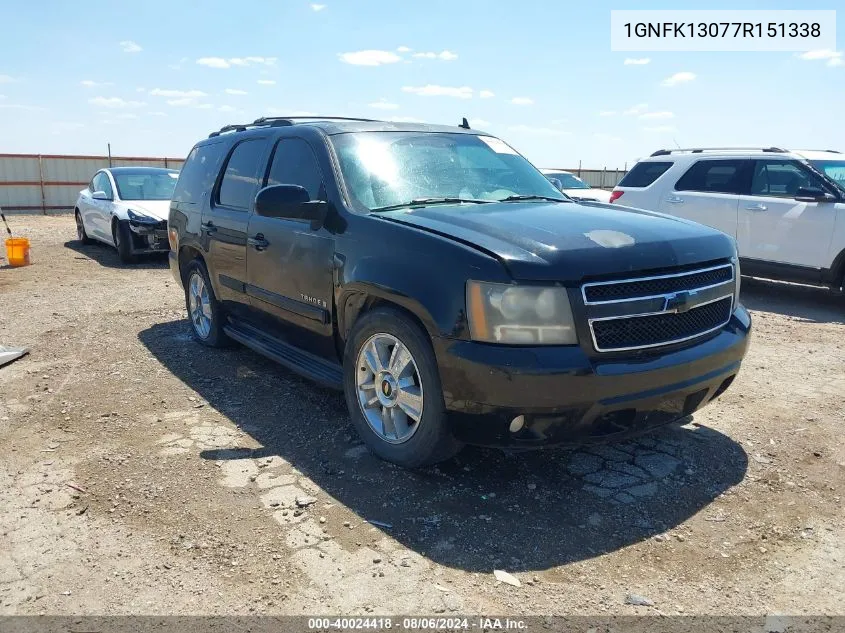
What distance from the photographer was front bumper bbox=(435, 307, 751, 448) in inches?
119

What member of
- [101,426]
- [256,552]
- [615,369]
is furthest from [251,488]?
[615,369]

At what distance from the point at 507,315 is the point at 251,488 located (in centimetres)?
162

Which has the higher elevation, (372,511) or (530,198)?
(530,198)

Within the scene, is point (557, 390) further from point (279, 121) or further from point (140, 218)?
point (140, 218)

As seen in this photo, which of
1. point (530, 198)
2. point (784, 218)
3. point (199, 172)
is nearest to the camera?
point (530, 198)

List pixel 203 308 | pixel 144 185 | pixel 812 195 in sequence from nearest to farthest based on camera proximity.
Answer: pixel 203 308 < pixel 812 195 < pixel 144 185

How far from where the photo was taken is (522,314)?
308 cm

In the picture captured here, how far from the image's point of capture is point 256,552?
297 cm

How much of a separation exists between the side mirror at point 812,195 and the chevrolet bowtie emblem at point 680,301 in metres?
5.69

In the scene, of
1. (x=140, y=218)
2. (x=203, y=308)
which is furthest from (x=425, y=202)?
(x=140, y=218)

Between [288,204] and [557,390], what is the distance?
1.94 m

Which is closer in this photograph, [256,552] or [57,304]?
[256,552]

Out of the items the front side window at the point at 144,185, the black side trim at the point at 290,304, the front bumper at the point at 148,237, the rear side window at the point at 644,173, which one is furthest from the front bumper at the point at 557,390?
the front side window at the point at 144,185

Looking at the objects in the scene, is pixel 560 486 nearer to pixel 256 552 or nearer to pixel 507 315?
pixel 507 315
